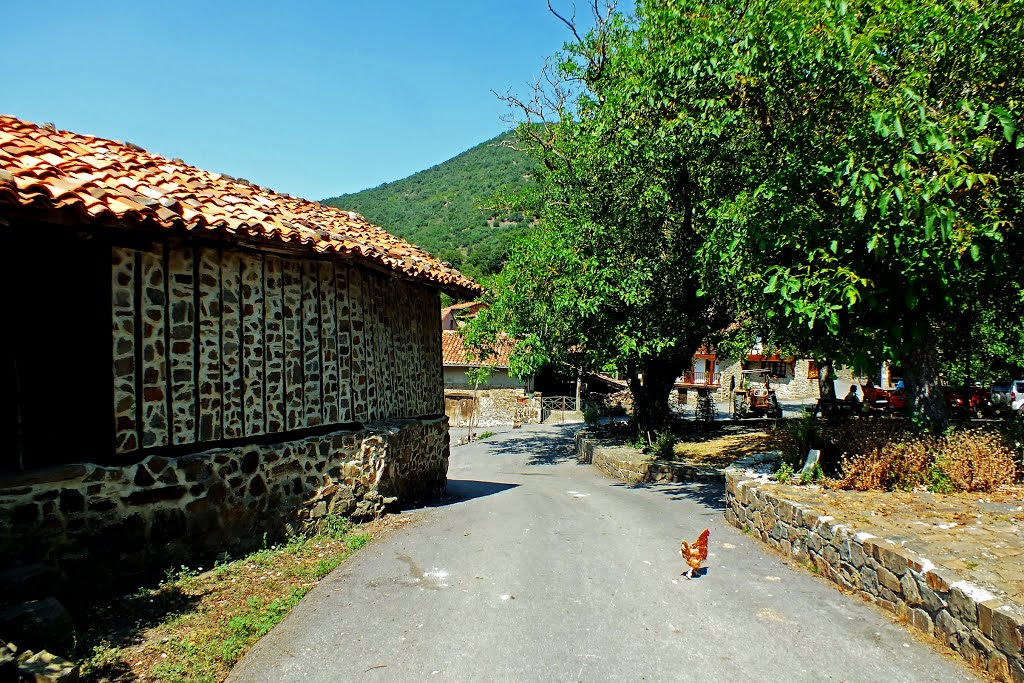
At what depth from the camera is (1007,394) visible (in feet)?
97.6

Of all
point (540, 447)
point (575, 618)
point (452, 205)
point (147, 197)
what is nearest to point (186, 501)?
point (147, 197)

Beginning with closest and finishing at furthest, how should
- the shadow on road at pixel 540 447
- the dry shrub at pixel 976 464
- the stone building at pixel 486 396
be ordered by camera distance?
the dry shrub at pixel 976 464 → the shadow on road at pixel 540 447 → the stone building at pixel 486 396

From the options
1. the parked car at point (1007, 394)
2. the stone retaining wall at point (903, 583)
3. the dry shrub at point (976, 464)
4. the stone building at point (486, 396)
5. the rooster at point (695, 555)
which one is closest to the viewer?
the stone retaining wall at point (903, 583)

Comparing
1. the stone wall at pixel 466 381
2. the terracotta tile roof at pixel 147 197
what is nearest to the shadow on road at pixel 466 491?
the terracotta tile roof at pixel 147 197

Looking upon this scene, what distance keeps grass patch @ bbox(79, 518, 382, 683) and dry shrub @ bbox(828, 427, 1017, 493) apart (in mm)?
6211

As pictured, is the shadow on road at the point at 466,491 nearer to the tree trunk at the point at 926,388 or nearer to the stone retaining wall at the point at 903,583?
the stone retaining wall at the point at 903,583

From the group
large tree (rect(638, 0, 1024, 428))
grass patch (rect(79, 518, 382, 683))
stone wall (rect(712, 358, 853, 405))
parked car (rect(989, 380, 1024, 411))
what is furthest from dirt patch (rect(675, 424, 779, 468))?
stone wall (rect(712, 358, 853, 405))

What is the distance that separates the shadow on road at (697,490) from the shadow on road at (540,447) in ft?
19.1

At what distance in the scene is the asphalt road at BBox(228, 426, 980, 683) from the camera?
4.22 meters

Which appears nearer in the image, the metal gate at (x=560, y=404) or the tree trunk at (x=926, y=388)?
the tree trunk at (x=926, y=388)

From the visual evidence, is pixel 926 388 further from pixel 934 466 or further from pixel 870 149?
pixel 870 149

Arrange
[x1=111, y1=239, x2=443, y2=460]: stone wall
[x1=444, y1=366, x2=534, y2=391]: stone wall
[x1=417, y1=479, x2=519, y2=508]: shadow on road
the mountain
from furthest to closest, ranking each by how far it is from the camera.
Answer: the mountain, [x1=444, y1=366, x2=534, y2=391]: stone wall, [x1=417, y1=479, x2=519, y2=508]: shadow on road, [x1=111, y1=239, x2=443, y2=460]: stone wall

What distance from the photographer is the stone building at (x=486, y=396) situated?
112 feet

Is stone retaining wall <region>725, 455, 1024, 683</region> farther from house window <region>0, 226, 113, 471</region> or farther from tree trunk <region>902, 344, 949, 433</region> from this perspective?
house window <region>0, 226, 113, 471</region>
